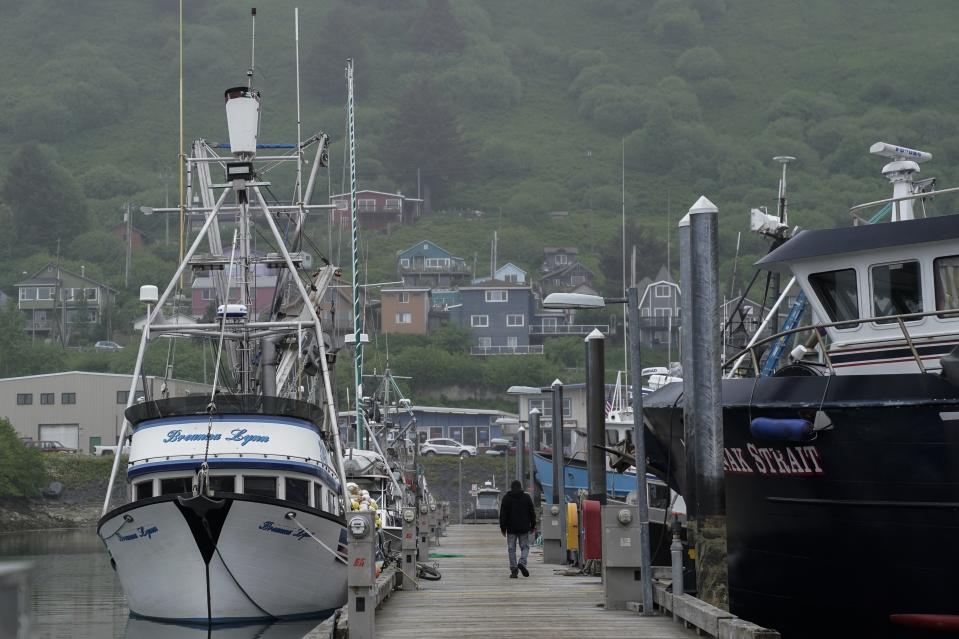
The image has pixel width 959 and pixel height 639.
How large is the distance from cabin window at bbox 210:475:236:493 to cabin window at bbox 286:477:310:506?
32.8 inches

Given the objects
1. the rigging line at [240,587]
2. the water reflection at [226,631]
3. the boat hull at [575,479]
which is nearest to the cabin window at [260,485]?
the rigging line at [240,587]

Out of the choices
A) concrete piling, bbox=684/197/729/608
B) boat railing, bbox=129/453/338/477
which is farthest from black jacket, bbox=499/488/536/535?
concrete piling, bbox=684/197/729/608

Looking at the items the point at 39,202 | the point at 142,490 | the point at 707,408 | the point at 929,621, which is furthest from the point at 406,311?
the point at 929,621

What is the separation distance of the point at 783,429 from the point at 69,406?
77.8 meters

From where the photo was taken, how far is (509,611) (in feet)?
64.2

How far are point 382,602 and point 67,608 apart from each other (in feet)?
38.9

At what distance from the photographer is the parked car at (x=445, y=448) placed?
3671 inches

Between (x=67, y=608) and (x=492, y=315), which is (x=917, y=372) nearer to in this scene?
(x=67, y=608)

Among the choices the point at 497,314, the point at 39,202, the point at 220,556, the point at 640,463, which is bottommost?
the point at 220,556

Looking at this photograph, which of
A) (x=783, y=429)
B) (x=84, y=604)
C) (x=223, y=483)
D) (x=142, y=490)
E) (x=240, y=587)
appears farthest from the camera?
(x=84, y=604)

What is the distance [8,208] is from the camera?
623 ft

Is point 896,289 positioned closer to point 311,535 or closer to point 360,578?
point 360,578

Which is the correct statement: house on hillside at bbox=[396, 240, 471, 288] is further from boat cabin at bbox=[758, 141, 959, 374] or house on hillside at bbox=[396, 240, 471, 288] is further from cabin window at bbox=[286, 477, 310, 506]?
boat cabin at bbox=[758, 141, 959, 374]

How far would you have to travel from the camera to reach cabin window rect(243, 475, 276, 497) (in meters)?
22.4
